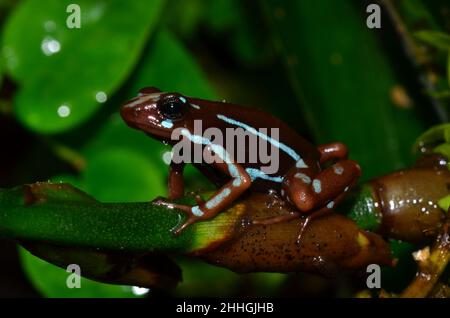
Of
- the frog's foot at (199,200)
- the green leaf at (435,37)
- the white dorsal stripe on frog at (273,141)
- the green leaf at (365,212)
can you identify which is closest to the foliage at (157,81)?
the green leaf at (435,37)

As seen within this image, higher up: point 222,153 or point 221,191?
point 222,153

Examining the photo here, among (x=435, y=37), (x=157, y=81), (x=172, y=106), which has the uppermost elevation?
(x=157, y=81)

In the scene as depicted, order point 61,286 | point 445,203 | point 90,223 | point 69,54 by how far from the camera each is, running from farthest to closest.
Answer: point 69,54
point 61,286
point 445,203
point 90,223

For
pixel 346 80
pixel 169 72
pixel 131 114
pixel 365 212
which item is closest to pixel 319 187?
pixel 365 212

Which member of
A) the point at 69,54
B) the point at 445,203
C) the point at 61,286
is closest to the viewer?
the point at 445,203

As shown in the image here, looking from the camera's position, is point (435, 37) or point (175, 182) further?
point (435, 37)

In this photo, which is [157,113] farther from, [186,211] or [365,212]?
[365,212]
